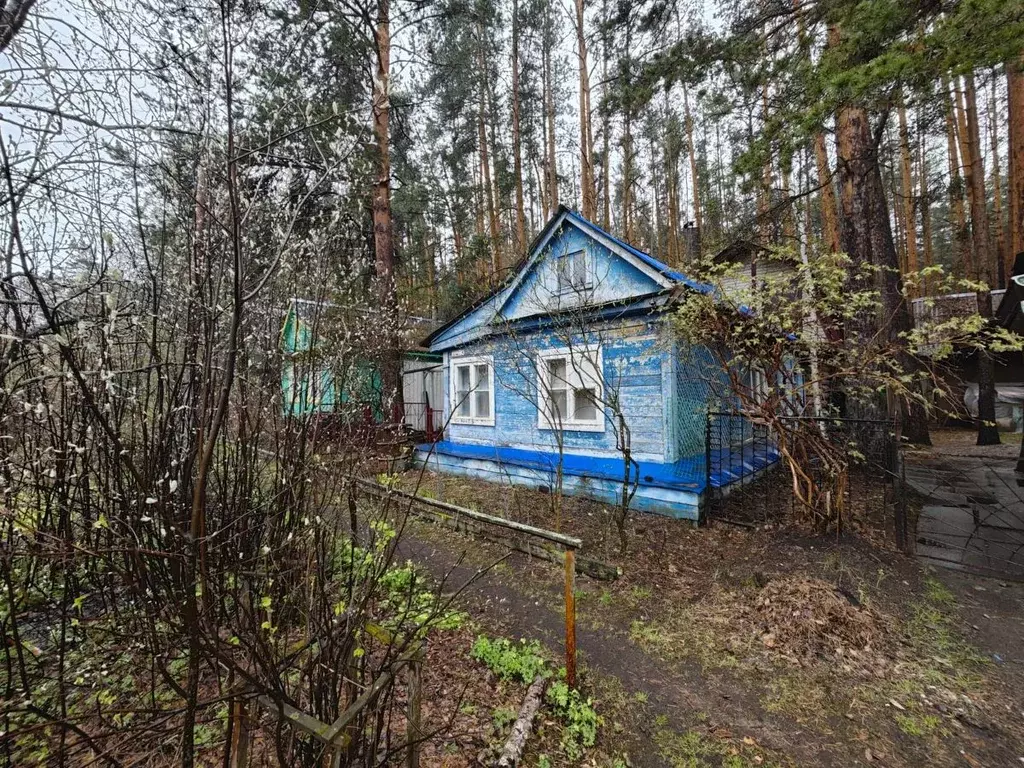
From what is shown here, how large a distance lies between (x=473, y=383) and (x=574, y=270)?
342cm

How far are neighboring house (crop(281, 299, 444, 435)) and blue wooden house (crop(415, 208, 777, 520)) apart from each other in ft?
6.79

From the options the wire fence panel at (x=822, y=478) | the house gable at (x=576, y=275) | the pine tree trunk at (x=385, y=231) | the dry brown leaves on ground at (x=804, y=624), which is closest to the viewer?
the dry brown leaves on ground at (x=804, y=624)

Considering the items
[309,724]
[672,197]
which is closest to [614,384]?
[309,724]

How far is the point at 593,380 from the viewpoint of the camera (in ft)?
18.7

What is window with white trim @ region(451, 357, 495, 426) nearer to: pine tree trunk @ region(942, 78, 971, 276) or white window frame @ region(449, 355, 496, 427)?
white window frame @ region(449, 355, 496, 427)

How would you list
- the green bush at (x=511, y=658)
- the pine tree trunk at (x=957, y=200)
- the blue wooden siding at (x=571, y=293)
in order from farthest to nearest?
1. the pine tree trunk at (x=957, y=200)
2. the blue wooden siding at (x=571, y=293)
3. the green bush at (x=511, y=658)

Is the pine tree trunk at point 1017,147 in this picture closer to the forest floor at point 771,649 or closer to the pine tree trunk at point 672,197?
the pine tree trunk at point 672,197

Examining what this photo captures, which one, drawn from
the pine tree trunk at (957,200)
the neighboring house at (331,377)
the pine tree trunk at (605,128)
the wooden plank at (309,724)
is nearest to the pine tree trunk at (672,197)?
the pine tree trunk at (605,128)

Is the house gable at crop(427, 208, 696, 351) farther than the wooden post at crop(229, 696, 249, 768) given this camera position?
Yes

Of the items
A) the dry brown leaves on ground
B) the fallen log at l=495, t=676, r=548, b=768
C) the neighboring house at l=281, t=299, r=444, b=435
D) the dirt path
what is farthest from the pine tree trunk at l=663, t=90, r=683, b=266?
the fallen log at l=495, t=676, r=548, b=768

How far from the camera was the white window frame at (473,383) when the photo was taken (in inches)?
356

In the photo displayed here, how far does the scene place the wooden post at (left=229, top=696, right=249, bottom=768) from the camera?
1.46m

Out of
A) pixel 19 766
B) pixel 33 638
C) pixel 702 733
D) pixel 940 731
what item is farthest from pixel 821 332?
pixel 33 638

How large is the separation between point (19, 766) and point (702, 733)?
3387 mm
